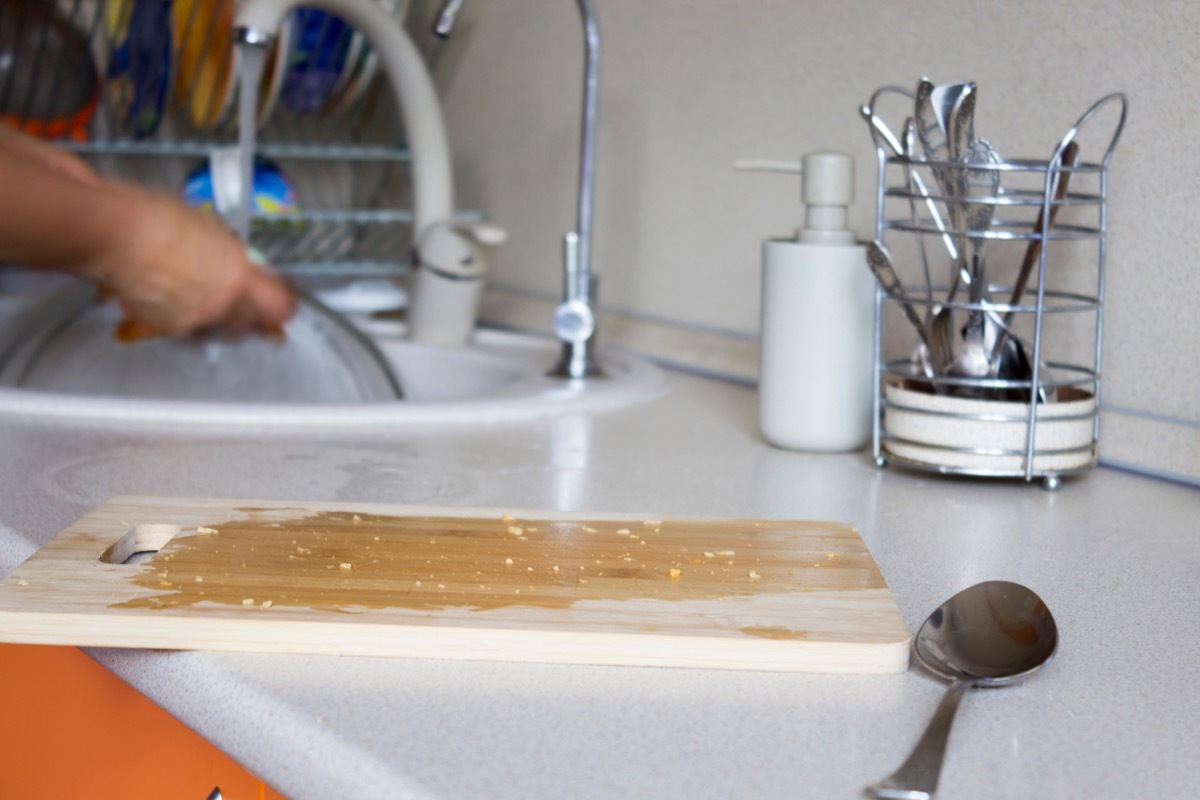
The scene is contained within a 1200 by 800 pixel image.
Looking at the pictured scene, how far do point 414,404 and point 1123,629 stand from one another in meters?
0.60

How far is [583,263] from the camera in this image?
45.2 inches

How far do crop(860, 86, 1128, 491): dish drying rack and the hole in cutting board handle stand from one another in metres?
0.46

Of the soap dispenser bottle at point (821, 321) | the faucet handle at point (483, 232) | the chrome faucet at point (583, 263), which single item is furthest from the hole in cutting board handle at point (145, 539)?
the faucet handle at point (483, 232)

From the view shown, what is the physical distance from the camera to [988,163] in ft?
2.39

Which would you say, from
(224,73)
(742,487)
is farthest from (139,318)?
(224,73)

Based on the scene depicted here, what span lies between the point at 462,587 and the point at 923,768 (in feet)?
0.69

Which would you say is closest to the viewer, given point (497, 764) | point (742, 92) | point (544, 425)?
point (497, 764)

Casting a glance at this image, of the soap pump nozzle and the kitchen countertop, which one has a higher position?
the soap pump nozzle

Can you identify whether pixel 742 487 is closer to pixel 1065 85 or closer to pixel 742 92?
pixel 1065 85

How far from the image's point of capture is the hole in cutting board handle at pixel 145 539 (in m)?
0.57

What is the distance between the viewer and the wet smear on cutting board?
50cm

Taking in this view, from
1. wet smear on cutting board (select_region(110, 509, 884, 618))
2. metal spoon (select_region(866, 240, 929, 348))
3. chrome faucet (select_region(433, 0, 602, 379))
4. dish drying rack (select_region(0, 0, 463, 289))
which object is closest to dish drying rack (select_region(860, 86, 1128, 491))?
metal spoon (select_region(866, 240, 929, 348))

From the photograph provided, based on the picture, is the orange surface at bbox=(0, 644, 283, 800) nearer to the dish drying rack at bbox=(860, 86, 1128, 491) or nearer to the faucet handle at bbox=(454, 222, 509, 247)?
the dish drying rack at bbox=(860, 86, 1128, 491)

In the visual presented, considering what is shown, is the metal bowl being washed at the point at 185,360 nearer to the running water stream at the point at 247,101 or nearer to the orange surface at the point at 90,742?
the running water stream at the point at 247,101
